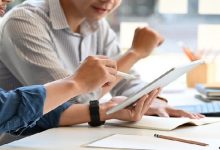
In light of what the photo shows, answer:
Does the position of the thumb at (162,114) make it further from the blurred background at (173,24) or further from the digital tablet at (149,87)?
the blurred background at (173,24)

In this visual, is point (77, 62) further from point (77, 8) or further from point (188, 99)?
point (188, 99)

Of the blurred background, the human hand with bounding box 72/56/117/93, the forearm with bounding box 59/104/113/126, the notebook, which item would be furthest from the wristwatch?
the blurred background

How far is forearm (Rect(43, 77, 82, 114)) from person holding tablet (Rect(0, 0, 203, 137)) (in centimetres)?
22

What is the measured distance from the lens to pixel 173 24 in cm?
267

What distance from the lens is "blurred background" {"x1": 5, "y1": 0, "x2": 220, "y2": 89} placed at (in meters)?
2.67

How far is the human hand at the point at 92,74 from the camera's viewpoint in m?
1.28

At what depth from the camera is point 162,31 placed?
2680 millimetres

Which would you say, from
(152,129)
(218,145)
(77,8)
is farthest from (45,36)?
(218,145)

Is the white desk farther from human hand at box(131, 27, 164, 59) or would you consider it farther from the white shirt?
human hand at box(131, 27, 164, 59)

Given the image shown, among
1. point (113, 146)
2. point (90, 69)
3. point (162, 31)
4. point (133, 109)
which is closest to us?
point (113, 146)

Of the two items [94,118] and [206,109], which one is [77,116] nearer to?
[94,118]

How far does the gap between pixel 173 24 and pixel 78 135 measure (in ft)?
4.99

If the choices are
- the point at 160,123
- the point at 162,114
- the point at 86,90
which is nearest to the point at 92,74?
the point at 86,90

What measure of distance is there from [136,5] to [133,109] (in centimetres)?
135
